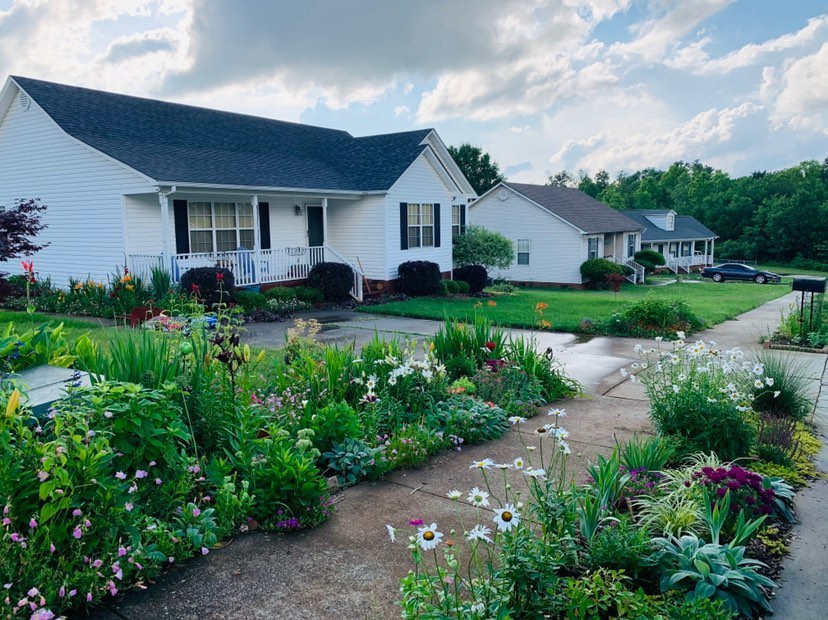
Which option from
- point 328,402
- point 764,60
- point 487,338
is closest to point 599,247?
point 764,60

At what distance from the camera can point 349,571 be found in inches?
127

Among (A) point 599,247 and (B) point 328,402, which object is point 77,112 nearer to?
(B) point 328,402

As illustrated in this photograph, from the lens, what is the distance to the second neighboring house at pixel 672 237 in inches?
1815

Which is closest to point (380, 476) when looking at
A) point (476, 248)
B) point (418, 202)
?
point (418, 202)

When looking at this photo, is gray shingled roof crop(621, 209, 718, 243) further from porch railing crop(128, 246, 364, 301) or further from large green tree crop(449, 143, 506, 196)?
porch railing crop(128, 246, 364, 301)

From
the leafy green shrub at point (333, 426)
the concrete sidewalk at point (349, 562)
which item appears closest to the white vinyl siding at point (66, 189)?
the leafy green shrub at point (333, 426)

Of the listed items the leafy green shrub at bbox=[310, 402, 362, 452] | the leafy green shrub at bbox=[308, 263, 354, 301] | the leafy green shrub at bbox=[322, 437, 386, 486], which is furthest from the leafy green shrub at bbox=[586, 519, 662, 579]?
the leafy green shrub at bbox=[308, 263, 354, 301]

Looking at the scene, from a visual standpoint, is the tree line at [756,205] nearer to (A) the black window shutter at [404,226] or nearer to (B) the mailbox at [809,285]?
(A) the black window shutter at [404,226]

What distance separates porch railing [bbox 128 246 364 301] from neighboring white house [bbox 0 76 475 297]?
35 millimetres

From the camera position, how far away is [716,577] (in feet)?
9.52

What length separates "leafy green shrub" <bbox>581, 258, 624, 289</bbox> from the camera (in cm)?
3136

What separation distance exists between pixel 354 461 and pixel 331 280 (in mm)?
13842

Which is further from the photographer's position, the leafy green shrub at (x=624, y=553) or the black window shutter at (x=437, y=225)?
the black window shutter at (x=437, y=225)

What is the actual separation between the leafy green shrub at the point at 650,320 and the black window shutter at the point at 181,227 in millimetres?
10616
